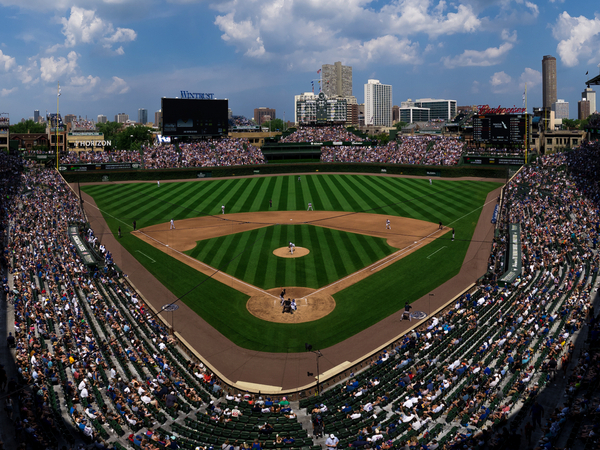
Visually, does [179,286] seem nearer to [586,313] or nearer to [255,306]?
[255,306]

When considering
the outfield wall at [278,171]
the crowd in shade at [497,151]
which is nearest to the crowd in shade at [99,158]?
the outfield wall at [278,171]

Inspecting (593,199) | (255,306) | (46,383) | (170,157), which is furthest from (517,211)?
(170,157)

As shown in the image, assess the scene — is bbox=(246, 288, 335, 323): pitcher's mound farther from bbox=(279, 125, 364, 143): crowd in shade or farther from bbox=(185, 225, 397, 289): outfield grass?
bbox=(279, 125, 364, 143): crowd in shade

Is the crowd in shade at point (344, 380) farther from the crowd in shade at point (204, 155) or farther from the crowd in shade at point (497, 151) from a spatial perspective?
the crowd in shade at point (204, 155)

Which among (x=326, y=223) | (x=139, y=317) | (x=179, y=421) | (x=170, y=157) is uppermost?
(x=170, y=157)

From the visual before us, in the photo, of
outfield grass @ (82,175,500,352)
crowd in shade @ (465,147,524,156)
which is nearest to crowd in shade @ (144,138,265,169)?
outfield grass @ (82,175,500,352)
